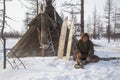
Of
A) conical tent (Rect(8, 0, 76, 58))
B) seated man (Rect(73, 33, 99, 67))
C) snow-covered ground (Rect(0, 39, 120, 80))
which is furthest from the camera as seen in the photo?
conical tent (Rect(8, 0, 76, 58))

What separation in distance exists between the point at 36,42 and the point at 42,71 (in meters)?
7.66

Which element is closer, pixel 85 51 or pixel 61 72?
pixel 61 72

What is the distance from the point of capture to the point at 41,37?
16.6m

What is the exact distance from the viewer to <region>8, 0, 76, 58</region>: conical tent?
656 inches

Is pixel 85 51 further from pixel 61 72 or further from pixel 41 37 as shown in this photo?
pixel 41 37

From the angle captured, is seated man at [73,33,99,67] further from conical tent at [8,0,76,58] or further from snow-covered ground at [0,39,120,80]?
conical tent at [8,0,76,58]

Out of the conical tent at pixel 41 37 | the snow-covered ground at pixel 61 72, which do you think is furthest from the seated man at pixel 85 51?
the conical tent at pixel 41 37

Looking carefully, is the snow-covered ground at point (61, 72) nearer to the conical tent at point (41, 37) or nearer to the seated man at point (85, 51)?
the seated man at point (85, 51)

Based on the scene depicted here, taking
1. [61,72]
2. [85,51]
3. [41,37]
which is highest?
[41,37]

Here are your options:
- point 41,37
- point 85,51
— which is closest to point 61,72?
point 85,51

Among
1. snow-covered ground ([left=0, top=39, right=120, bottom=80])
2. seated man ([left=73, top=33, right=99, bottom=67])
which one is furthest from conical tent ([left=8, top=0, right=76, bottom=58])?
snow-covered ground ([left=0, top=39, right=120, bottom=80])

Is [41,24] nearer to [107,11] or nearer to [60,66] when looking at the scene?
[60,66]

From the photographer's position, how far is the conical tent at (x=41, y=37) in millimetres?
16672

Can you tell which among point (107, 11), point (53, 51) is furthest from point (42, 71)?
point (107, 11)
